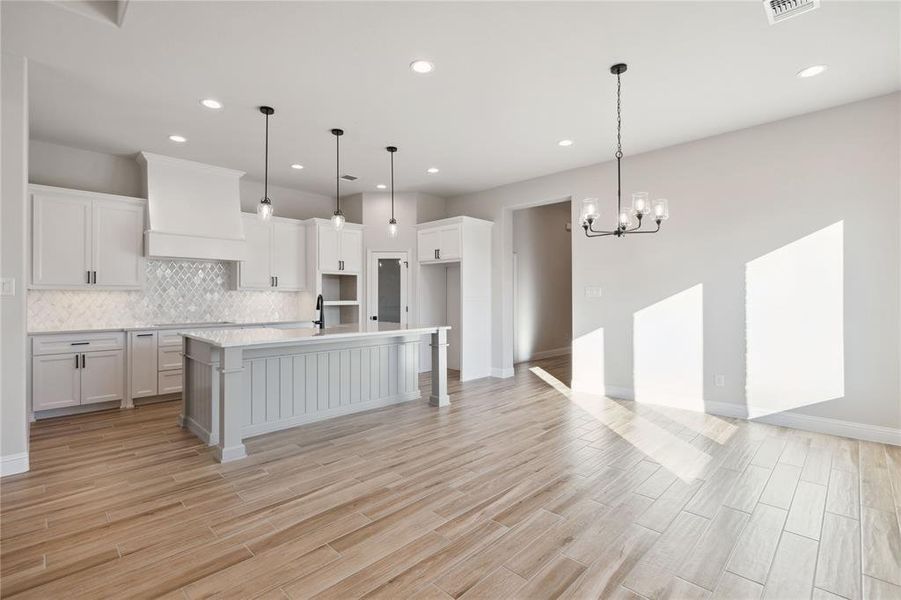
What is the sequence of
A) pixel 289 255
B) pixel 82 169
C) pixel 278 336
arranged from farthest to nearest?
pixel 289 255 → pixel 82 169 → pixel 278 336

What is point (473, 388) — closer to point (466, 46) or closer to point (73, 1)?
point (466, 46)

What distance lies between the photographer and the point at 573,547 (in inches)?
83.5

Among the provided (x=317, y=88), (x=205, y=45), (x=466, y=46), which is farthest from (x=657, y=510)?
(x=205, y=45)

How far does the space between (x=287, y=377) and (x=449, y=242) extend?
3311 mm

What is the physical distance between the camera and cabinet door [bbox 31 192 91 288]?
14.4 feet

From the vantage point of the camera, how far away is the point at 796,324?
13.2 feet

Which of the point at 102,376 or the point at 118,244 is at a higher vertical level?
the point at 118,244

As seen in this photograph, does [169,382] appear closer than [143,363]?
No

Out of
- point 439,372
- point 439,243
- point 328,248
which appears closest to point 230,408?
point 439,372

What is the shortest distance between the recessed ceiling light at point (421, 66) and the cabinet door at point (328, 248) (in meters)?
3.65

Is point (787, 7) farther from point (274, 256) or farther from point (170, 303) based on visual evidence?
point (170, 303)

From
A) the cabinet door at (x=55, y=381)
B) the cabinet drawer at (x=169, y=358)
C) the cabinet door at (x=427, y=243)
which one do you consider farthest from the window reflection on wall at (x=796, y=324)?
the cabinet door at (x=55, y=381)

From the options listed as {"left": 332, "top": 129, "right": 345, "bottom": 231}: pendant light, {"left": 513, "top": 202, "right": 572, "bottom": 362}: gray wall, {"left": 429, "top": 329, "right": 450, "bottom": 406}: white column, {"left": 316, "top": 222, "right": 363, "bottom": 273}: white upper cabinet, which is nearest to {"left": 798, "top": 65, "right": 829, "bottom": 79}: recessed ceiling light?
{"left": 429, "top": 329, "right": 450, "bottom": 406}: white column

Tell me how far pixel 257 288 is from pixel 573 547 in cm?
527
